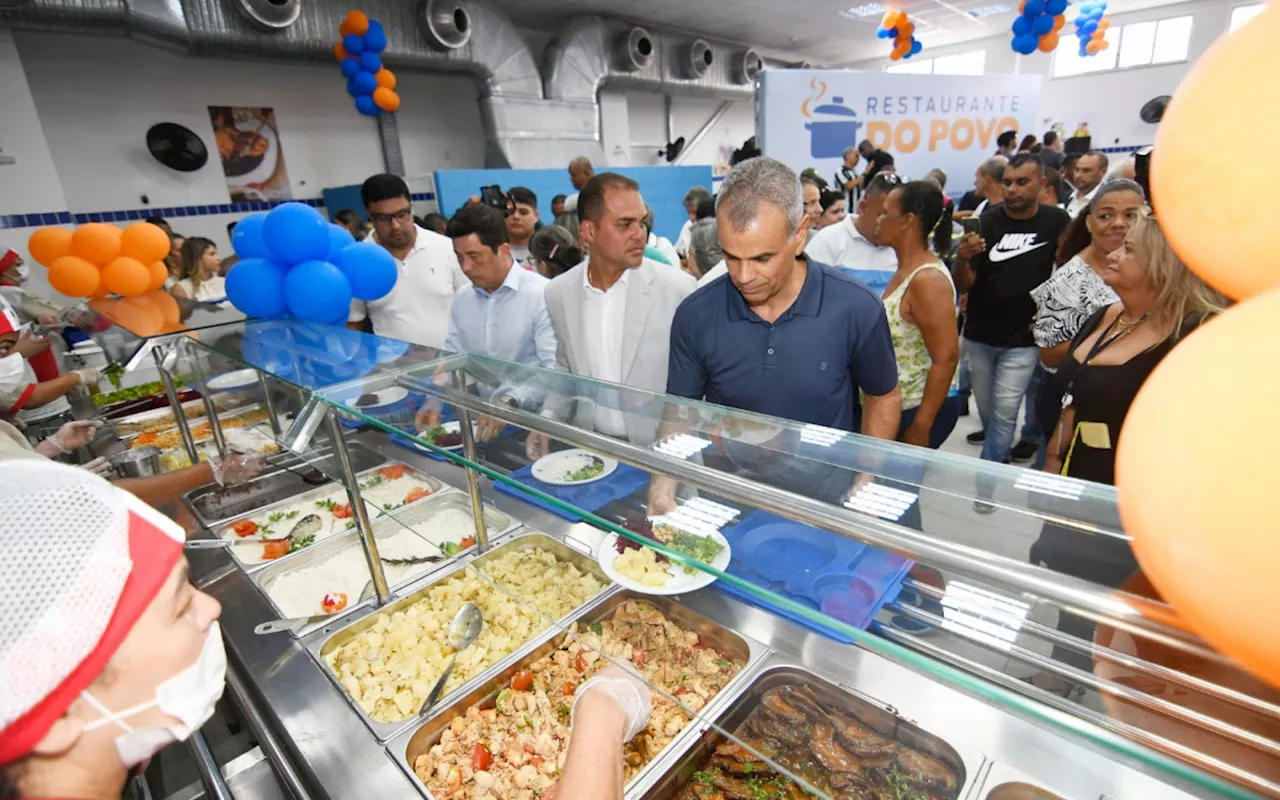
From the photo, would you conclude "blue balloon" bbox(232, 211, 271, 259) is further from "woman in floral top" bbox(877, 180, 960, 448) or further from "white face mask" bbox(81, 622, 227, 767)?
"woman in floral top" bbox(877, 180, 960, 448)

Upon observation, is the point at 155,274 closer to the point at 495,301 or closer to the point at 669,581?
the point at 495,301

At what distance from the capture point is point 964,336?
407 cm

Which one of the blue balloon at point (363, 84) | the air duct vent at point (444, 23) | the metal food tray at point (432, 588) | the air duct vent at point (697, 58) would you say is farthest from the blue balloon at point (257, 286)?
the air duct vent at point (697, 58)

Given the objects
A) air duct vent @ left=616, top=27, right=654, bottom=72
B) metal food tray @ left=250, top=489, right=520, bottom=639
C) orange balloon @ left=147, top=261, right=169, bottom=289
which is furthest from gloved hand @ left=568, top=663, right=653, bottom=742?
air duct vent @ left=616, top=27, right=654, bottom=72

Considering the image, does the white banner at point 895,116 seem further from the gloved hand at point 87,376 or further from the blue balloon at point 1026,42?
the gloved hand at point 87,376

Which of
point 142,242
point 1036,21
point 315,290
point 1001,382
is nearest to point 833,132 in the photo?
point 1036,21

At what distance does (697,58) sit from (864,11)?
327 centimetres

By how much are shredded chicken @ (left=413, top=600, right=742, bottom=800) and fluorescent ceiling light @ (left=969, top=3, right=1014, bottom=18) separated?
48.8 feet

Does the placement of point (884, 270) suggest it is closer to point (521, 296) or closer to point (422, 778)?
point (521, 296)

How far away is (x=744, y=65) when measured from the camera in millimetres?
13727

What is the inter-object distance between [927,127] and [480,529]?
33.6ft

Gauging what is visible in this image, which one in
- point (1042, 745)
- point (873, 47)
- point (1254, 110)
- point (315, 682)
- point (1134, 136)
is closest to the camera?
point (1254, 110)

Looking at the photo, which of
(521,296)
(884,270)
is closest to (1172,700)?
(521,296)

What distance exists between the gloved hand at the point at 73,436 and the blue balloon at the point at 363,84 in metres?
6.68
